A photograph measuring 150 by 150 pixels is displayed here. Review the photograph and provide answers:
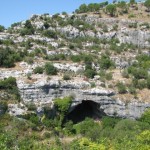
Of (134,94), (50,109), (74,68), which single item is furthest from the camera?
(74,68)

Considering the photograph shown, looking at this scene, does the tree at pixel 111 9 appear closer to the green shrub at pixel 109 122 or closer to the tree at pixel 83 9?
the tree at pixel 83 9

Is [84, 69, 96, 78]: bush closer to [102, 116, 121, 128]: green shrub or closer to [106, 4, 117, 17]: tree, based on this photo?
[102, 116, 121, 128]: green shrub

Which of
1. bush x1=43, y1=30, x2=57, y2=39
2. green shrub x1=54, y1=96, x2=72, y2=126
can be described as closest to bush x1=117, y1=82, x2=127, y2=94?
green shrub x1=54, y1=96, x2=72, y2=126

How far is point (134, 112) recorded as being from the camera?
236ft

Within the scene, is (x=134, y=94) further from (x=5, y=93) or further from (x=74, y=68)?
(x=5, y=93)

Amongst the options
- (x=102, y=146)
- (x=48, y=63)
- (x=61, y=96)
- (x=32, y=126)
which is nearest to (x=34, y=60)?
(x=48, y=63)

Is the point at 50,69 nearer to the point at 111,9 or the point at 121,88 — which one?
the point at 121,88

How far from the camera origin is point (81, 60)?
3344 inches

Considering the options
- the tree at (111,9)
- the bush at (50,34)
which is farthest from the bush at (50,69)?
the tree at (111,9)

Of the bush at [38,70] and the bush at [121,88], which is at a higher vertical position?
the bush at [38,70]

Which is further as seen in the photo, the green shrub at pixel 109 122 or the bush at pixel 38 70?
the bush at pixel 38 70

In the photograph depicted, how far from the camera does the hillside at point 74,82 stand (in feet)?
211

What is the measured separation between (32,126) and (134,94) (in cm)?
2072

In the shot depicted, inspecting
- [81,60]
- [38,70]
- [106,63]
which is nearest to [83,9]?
[81,60]
